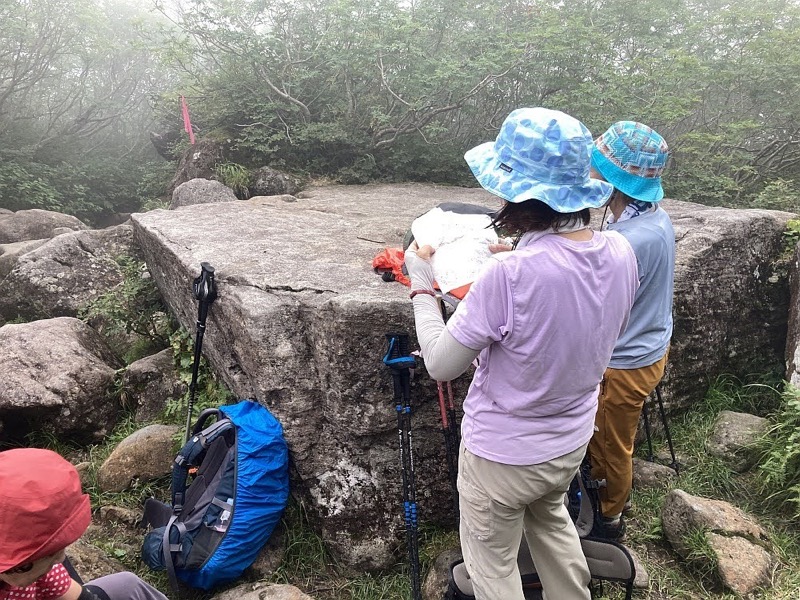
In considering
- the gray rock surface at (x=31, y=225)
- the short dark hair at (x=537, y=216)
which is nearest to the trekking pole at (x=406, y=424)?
the short dark hair at (x=537, y=216)

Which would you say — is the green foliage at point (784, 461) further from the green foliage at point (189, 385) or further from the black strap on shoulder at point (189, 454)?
the green foliage at point (189, 385)

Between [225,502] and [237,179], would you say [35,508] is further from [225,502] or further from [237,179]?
[237,179]

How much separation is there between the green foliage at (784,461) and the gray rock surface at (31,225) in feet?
38.3

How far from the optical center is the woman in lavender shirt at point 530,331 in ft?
5.66

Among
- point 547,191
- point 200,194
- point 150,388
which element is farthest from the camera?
point 200,194

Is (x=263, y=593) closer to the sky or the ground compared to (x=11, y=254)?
closer to the ground

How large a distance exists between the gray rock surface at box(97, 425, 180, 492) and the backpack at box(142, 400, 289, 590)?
2.38ft

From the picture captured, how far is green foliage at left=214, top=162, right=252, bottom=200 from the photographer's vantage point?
877 cm

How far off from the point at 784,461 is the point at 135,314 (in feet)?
20.2

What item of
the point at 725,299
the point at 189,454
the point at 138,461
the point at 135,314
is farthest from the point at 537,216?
the point at 135,314

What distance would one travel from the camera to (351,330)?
319 centimetres

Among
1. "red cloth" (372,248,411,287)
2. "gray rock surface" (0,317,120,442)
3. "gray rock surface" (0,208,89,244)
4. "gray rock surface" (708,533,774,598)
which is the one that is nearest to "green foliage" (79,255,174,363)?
"gray rock surface" (0,317,120,442)

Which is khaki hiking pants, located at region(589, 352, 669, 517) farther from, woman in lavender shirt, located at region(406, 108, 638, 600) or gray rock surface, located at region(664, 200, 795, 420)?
gray rock surface, located at region(664, 200, 795, 420)

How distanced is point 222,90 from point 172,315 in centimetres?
599
